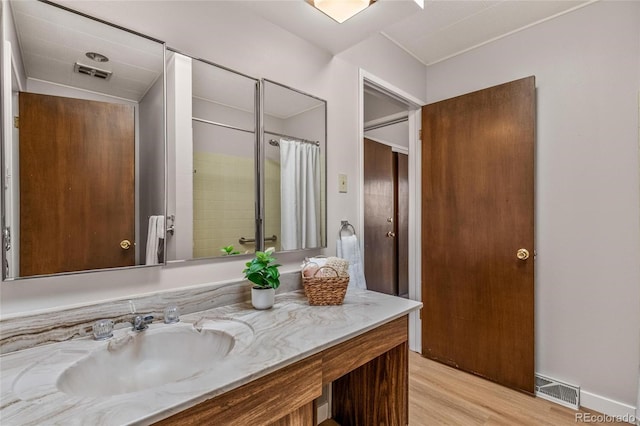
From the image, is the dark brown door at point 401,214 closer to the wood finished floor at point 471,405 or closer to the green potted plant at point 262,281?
the wood finished floor at point 471,405

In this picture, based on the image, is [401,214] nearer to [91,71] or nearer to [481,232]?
[481,232]

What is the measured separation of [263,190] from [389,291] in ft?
8.68

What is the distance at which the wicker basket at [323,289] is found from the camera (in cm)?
A: 135

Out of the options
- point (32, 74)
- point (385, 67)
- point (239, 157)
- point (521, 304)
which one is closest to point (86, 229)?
point (32, 74)

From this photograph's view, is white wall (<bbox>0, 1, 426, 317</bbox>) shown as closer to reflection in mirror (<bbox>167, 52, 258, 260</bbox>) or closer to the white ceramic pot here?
reflection in mirror (<bbox>167, 52, 258, 260</bbox>)

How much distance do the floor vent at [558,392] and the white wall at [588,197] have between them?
42 millimetres

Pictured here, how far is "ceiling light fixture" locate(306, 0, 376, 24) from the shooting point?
1312 millimetres

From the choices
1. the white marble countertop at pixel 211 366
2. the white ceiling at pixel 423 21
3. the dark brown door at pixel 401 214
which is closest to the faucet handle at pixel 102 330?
the white marble countertop at pixel 211 366

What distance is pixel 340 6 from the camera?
1330 mm

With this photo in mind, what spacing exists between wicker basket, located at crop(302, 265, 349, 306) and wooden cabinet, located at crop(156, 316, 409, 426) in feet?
0.78

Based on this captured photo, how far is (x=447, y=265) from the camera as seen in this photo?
231 centimetres

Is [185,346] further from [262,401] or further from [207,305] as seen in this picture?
[262,401]

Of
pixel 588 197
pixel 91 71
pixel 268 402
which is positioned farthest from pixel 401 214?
pixel 91 71

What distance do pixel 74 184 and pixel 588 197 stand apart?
2.51m
